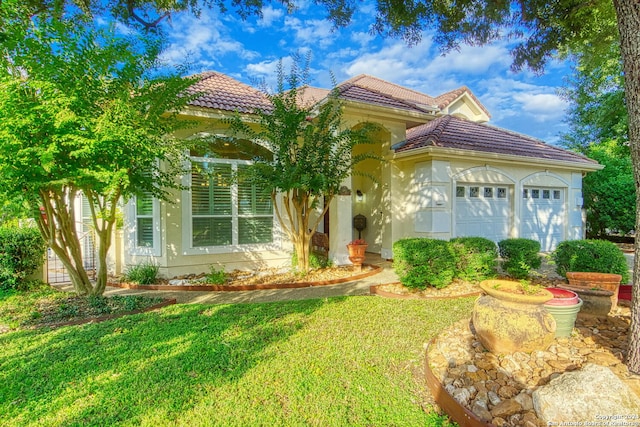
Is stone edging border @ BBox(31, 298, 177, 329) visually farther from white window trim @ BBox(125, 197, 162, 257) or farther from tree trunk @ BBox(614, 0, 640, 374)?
tree trunk @ BBox(614, 0, 640, 374)

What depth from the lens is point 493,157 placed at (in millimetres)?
9602

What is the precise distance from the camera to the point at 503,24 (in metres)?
6.42

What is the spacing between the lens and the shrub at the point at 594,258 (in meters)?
5.73

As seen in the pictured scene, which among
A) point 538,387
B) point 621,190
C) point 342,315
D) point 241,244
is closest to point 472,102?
point 621,190

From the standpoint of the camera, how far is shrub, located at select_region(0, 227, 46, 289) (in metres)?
6.21

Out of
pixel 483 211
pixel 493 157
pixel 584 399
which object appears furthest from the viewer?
pixel 483 211

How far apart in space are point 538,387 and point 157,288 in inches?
262

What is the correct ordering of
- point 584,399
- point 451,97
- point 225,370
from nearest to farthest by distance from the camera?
point 584,399 → point 225,370 → point 451,97

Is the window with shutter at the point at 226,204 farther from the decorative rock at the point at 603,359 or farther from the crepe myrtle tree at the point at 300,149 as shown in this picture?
the decorative rock at the point at 603,359

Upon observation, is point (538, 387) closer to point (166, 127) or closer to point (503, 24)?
point (166, 127)

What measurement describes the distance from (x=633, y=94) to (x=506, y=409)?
9.57 ft

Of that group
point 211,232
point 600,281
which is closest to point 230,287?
point 211,232

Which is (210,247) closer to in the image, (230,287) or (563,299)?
(230,287)

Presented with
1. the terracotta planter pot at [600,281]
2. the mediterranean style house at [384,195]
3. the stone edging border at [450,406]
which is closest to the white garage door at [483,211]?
the mediterranean style house at [384,195]
